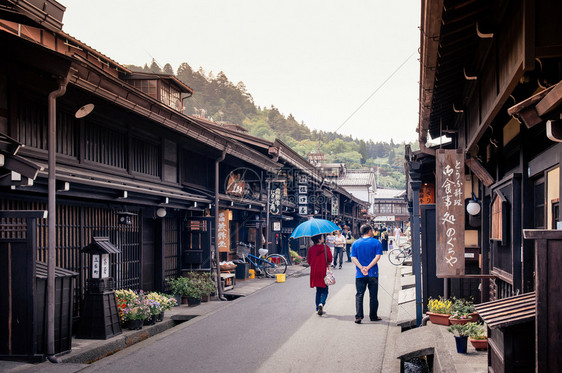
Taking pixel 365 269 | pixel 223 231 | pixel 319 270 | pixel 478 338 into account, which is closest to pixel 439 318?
pixel 365 269

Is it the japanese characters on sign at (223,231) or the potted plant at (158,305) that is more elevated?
the japanese characters on sign at (223,231)

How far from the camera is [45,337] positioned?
931 cm

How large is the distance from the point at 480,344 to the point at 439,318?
256 centimetres

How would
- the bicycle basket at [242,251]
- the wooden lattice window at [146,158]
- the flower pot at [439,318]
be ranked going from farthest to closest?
the bicycle basket at [242,251], the wooden lattice window at [146,158], the flower pot at [439,318]

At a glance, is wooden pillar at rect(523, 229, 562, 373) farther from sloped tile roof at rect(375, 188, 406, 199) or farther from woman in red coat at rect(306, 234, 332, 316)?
sloped tile roof at rect(375, 188, 406, 199)

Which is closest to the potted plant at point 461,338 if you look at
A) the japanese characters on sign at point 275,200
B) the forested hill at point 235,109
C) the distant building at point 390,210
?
the japanese characters on sign at point 275,200

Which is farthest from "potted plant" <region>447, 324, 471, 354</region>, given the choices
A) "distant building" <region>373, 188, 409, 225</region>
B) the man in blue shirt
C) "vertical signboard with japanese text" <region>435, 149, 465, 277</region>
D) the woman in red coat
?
"distant building" <region>373, 188, 409, 225</region>

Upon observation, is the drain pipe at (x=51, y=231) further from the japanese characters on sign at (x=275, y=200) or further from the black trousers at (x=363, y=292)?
the japanese characters on sign at (x=275, y=200)

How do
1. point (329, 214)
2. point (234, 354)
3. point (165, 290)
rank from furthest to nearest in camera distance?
1. point (329, 214)
2. point (165, 290)
3. point (234, 354)

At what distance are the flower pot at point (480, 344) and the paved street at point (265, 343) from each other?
1.49 metres

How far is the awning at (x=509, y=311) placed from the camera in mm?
5055

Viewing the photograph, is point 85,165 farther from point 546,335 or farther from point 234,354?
point 546,335

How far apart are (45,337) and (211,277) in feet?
28.0

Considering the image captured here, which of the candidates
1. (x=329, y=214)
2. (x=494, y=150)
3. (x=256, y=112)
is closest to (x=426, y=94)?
(x=494, y=150)
